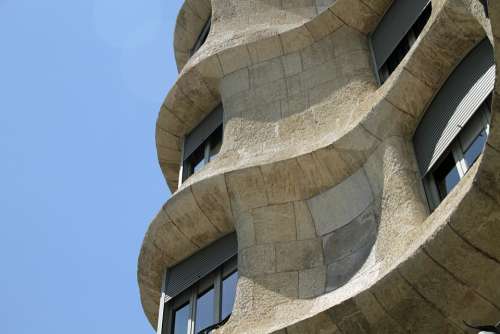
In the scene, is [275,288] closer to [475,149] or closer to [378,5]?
[475,149]

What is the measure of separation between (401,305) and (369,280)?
108 cm

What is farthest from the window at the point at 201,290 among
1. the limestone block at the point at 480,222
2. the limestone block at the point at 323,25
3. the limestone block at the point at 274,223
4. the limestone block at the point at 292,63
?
the limestone block at the point at 480,222

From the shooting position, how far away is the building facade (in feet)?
36.7

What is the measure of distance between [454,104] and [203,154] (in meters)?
6.99

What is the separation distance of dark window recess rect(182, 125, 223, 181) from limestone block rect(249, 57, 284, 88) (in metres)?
1.43

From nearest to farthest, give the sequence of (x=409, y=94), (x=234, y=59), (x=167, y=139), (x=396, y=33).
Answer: (x=409, y=94) < (x=396, y=33) < (x=234, y=59) < (x=167, y=139)

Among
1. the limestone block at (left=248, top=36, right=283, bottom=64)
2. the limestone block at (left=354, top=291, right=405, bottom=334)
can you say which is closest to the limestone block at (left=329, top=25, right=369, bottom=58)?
the limestone block at (left=248, top=36, right=283, bottom=64)

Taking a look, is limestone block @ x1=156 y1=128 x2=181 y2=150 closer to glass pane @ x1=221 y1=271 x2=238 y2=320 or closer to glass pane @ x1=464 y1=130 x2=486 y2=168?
glass pane @ x1=221 y1=271 x2=238 y2=320

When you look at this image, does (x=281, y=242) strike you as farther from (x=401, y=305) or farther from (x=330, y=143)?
(x=401, y=305)

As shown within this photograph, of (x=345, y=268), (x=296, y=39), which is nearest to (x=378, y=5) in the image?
(x=296, y=39)

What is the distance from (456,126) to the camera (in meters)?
13.5

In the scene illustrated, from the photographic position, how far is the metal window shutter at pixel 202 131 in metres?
19.4

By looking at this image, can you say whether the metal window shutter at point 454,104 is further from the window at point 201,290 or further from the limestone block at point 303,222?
the window at point 201,290

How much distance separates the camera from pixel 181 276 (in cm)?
1706
